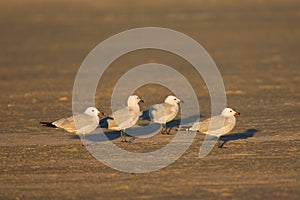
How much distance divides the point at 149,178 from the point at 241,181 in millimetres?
1015

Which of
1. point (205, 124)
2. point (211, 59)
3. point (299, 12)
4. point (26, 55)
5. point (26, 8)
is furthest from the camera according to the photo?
point (26, 8)

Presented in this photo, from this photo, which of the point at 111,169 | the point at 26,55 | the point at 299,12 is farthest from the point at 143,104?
the point at 299,12

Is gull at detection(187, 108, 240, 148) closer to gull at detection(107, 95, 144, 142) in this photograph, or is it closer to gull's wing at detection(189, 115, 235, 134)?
gull's wing at detection(189, 115, 235, 134)

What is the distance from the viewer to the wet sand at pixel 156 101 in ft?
27.5

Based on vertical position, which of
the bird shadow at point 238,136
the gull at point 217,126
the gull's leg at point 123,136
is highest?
the gull at point 217,126

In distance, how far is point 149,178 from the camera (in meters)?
8.70

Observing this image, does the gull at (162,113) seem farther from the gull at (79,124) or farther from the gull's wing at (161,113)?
the gull at (79,124)

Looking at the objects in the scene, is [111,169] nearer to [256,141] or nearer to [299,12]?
[256,141]

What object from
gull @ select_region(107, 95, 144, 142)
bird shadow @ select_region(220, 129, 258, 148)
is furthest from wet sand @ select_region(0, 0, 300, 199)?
gull @ select_region(107, 95, 144, 142)

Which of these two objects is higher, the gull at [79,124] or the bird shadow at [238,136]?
the gull at [79,124]

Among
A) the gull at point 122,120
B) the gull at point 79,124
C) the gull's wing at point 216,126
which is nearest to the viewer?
the gull's wing at point 216,126

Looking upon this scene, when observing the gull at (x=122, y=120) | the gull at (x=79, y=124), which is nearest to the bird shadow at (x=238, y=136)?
the gull at (x=122, y=120)

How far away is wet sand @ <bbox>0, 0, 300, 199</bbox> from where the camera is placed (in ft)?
27.5

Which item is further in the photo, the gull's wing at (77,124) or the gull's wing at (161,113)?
the gull's wing at (161,113)
